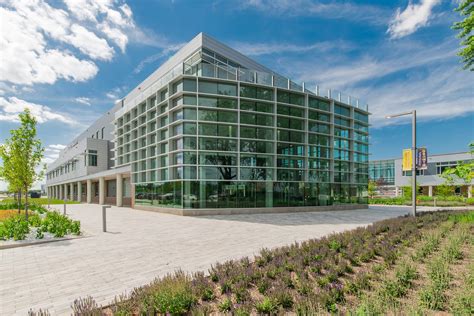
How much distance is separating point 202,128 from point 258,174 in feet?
23.6

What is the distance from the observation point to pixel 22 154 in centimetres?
1719

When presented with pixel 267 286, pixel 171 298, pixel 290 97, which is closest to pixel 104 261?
pixel 171 298

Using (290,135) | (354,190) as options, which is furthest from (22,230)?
(354,190)

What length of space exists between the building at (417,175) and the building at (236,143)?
1451 inches

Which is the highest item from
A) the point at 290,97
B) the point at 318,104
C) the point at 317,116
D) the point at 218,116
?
the point at 290,97

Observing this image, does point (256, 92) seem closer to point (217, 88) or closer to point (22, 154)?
point (217, 88)

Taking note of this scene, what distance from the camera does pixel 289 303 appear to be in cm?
512

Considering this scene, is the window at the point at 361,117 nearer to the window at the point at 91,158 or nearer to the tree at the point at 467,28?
the tree at the point at 467,28

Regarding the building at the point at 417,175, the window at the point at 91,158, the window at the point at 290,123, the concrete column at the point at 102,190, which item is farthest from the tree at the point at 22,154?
the building at the point at 417,175

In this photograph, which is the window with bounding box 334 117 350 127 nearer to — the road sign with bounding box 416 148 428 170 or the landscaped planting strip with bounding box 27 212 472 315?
the road sign with bounding box 416 148 428 170

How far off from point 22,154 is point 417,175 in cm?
7840

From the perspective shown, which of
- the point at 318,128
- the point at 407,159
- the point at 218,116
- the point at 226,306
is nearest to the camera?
the point at 226,306

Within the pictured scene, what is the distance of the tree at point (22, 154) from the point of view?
17.0 meters

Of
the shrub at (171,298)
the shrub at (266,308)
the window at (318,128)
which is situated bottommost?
the shrub at (266,308)
